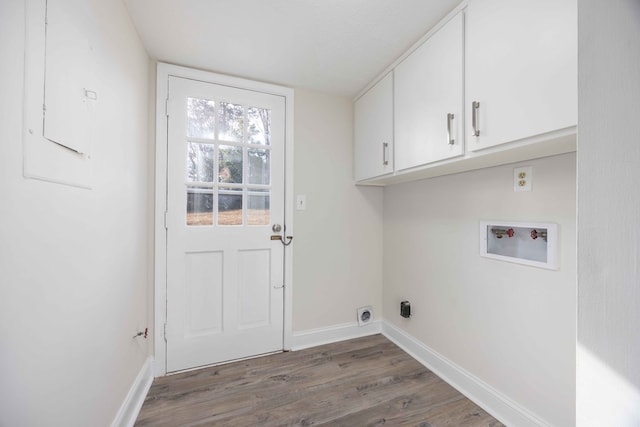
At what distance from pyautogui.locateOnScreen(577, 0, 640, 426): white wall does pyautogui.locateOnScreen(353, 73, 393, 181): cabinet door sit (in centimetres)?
143

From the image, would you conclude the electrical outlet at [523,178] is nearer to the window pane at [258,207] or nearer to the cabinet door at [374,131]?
the cabinet door at [374,131]

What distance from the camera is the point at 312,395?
1630 millimetres

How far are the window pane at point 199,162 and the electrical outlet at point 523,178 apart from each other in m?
1.98

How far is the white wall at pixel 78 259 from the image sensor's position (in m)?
0.66

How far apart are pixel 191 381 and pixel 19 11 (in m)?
2.01

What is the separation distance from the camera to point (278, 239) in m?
2.15

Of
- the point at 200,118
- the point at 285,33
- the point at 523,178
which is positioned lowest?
the point at 523,178

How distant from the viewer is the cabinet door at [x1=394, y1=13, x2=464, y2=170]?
1337 millimetres

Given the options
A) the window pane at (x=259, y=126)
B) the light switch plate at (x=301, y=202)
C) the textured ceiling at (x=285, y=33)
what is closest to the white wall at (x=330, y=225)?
the light switch plate at (x=301, y=202)

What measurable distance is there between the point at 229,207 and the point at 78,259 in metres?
1.09

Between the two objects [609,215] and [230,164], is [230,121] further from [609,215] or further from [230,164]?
[609,215]

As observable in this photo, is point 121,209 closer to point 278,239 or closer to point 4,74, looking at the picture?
point 4,74

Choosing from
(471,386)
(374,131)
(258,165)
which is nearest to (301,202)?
(258,165)

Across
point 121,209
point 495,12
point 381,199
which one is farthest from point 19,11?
point 381,199
